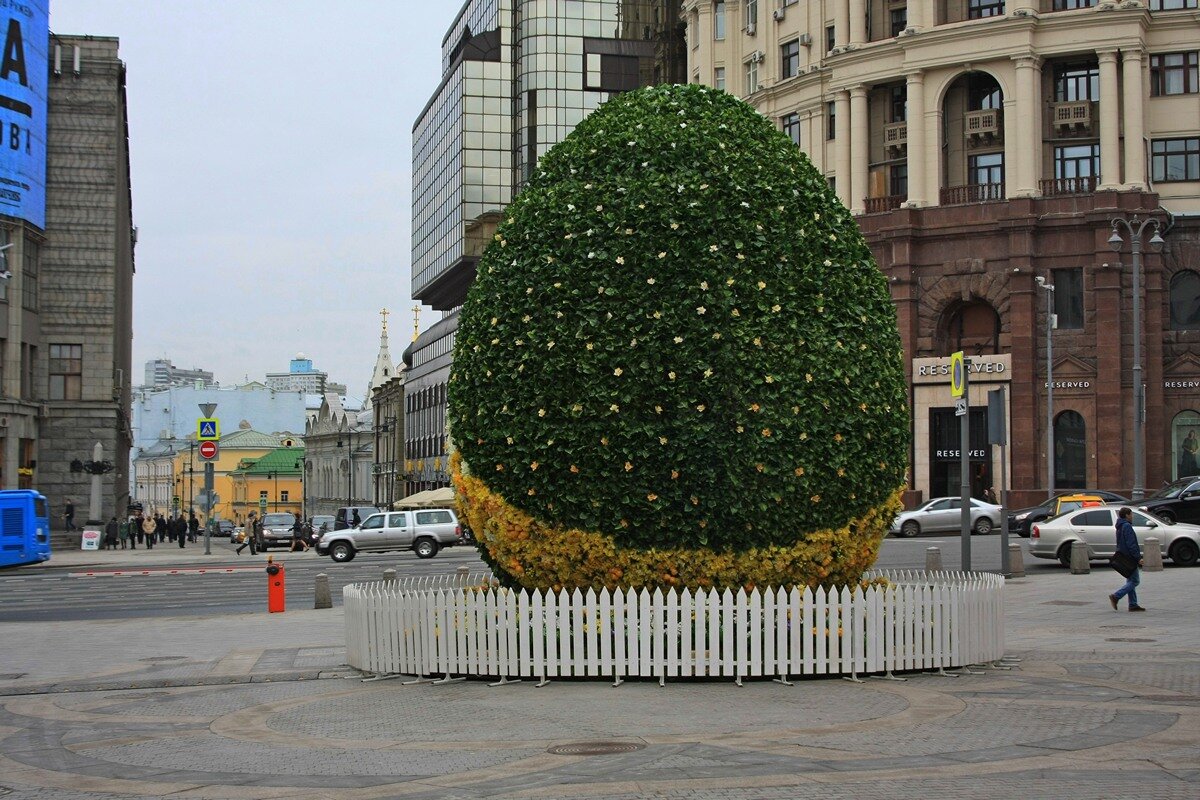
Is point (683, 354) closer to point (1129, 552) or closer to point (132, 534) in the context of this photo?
point (1129, 552)

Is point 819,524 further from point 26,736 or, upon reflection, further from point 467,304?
point 26,736

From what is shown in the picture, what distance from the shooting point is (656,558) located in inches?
565

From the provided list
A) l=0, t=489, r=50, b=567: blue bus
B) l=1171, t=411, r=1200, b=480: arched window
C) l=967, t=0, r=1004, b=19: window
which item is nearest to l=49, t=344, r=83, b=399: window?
l=0, t=489, r=50, b=567: blue bus

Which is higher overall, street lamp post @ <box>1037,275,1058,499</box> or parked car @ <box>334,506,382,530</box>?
street lamp post @ <box>1037,275,1058,499</box>

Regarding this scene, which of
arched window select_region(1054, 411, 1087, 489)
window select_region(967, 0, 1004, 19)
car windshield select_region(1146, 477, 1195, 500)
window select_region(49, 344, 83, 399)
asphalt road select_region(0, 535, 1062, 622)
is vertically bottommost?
asphalt road select_region(0, 535, 1062, 622)

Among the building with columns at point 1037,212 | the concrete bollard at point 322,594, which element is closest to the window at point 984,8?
the building with columns at point 1037,212

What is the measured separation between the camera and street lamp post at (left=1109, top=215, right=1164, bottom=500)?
48531 millimetres

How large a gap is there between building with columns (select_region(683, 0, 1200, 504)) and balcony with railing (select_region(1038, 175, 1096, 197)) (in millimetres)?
79

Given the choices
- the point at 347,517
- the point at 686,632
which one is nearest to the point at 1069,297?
the point at 347,517

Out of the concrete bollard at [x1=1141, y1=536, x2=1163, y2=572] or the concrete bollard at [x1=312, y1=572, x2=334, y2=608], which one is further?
the concrete bollard at [x1=1141, y1=536, x2=1163, y2=572]

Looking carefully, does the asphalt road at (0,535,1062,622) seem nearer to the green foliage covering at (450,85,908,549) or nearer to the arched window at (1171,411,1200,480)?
the green foliage covering at (450,85,908,549)

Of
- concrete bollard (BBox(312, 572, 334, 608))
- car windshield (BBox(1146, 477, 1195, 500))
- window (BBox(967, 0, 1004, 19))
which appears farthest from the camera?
window (BBox(967, 0, 1004, 19))

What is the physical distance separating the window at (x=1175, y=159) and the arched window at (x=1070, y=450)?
10786mm

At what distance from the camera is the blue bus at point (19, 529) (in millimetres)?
43719
